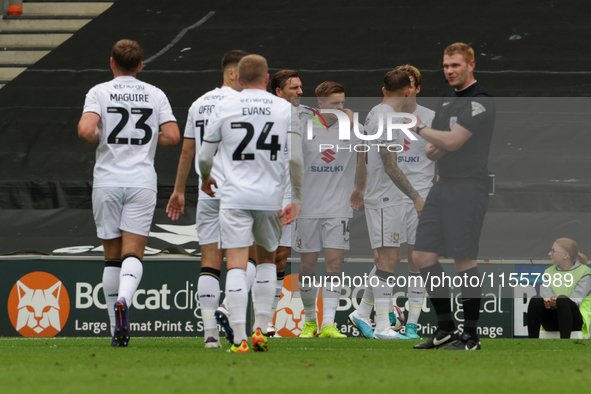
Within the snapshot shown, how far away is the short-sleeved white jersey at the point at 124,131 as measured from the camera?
570 cm

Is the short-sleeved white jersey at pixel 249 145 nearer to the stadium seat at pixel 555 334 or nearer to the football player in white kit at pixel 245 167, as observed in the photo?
the football player in white kit at pixel 245 167

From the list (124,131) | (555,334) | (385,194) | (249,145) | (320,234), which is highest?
(124,131)

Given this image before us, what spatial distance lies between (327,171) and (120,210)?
252 centimetres

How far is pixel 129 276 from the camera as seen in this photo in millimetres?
5516

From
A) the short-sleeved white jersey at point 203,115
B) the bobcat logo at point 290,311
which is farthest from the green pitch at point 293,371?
the bobcat logo at point 290,311

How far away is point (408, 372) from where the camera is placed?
13.5 ft

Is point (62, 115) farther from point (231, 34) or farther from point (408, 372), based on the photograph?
point (408, 372)

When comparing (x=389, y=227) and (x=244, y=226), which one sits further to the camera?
(x=389, y=227)

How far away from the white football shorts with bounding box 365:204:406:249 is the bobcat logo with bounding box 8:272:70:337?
3460 mm

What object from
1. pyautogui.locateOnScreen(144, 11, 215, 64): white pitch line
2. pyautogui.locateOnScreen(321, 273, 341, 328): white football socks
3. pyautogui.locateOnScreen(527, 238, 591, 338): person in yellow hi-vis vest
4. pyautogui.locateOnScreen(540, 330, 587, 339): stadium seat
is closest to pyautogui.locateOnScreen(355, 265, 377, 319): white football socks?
pyautogui.locateOnScreen(321, 273, 341, 328): white football socks

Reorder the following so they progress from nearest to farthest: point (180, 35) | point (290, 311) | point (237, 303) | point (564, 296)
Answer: point (237, 303) → point (564, 296) → point (290, 311) → point (180, 35)

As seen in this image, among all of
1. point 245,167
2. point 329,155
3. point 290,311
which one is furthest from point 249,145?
point 290,311

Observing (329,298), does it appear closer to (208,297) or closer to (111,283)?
(208,297)

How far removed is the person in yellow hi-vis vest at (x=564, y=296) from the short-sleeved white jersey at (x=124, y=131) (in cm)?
415
